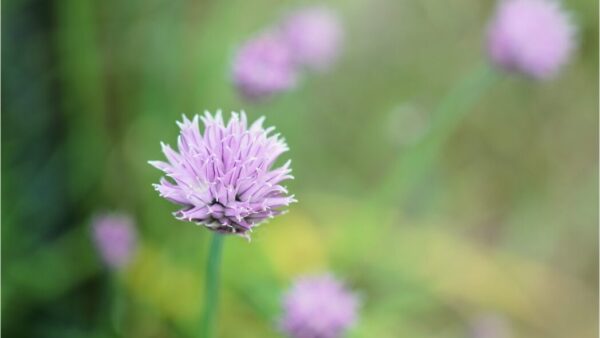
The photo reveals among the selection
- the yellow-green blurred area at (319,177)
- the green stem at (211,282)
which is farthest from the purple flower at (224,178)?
the yellow-green blurred area at (319,177)

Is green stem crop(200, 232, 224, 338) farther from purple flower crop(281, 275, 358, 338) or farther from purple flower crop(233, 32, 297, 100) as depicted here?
purple flower crop(233, 32, 297, 100)

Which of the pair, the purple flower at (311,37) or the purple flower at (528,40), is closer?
the purple flower at (528,40)

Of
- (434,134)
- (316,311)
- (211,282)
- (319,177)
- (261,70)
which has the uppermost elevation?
(319,177)

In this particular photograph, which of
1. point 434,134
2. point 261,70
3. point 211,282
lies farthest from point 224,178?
point 434,134

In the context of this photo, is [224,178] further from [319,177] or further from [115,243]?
[319,177]

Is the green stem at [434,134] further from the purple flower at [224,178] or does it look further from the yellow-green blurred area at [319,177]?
the purple flower at [224,178]

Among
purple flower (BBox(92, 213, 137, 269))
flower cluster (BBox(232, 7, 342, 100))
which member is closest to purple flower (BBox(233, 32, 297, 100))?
flower cluster (BBox(232, 7, 342, 100))

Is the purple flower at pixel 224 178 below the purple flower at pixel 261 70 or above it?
below
